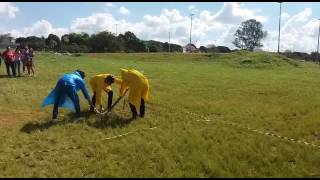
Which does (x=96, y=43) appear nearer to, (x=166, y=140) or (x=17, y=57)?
(x=17, y=57)

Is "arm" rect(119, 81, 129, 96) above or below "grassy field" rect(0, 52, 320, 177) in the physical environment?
above

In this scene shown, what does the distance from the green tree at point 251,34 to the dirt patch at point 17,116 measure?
13400cm

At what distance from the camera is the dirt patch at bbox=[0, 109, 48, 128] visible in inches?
610

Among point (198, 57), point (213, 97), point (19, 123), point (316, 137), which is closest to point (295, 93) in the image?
point (213, 97)

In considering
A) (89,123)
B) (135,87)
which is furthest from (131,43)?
(89,123)

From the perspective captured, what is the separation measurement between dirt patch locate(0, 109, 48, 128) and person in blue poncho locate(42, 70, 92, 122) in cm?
78

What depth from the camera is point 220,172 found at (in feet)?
39.5

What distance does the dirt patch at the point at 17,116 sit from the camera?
15.5 metres

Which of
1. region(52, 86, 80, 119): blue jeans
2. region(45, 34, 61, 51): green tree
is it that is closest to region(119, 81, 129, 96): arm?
region(52, 86, 80, 119): blue jeans

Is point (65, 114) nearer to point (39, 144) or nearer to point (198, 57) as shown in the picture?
point (39, 144)

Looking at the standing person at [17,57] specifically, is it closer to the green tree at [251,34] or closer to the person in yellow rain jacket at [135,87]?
the person in yellow rain jacket at [135,87]

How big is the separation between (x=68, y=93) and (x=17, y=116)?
7.47 feet

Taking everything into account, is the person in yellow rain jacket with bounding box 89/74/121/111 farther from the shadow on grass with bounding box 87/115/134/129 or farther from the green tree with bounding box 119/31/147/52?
the green tree with bounding box 119/31/147/52

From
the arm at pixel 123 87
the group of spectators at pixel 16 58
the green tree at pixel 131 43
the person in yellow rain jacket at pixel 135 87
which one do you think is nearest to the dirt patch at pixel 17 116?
the arm at pixel 123 87
